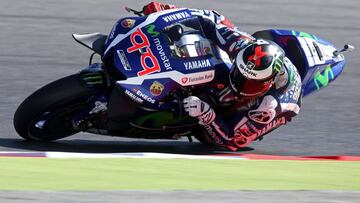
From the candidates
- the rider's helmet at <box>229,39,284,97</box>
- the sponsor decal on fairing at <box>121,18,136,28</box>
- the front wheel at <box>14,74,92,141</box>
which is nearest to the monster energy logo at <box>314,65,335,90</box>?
the rider's helmet at <box>229,39,284,97</box>

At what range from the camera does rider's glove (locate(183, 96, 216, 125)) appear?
7516 mm

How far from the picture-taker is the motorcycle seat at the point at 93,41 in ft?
25.2

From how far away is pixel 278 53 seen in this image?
7.52 m

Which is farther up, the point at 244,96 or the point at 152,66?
the point at 152,66

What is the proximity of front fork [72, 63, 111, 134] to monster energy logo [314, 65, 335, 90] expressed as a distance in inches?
67.1

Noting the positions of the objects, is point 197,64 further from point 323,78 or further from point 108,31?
point 108,31

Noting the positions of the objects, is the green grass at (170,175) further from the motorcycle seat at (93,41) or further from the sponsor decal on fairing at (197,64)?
the motorcycle seat at (93,41)

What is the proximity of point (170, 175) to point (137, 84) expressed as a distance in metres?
1.54

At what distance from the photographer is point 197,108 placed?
7.52m

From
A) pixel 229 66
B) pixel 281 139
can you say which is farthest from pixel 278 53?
pixel 281 139

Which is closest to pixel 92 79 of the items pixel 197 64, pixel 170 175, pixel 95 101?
pixel 95 101

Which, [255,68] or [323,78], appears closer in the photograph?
[255,68]

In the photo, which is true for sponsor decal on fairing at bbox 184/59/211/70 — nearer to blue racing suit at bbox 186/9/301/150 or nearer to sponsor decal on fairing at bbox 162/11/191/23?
blue racing suit at bbox 186/9/301/150

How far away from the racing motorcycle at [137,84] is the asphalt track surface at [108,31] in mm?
269
